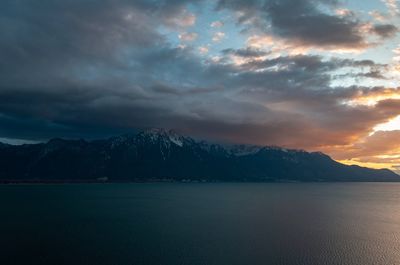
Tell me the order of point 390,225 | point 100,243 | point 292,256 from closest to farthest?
point 292,256 < point 100,243 < point 390,225

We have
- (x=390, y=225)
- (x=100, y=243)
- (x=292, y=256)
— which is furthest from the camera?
(x=390, y=225)

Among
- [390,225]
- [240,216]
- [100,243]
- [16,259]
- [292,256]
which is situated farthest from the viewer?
[240,216]

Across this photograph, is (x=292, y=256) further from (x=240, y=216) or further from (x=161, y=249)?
(x=240, y=216)

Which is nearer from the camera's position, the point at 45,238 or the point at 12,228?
the point at 45,238

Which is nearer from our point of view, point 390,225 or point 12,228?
point 12,228

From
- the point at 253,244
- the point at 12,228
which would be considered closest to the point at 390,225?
the point at 253,244

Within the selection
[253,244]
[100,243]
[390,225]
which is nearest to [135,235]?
[100,243]

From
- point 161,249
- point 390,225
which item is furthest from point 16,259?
point 390,225

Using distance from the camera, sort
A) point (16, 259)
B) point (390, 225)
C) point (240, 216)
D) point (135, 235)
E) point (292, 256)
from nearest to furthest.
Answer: point (16, 259) < point (292, 256) < point (135, 235) < point (390, 225) < point (240, 216)

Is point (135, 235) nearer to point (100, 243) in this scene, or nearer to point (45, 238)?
point (100, 243)
